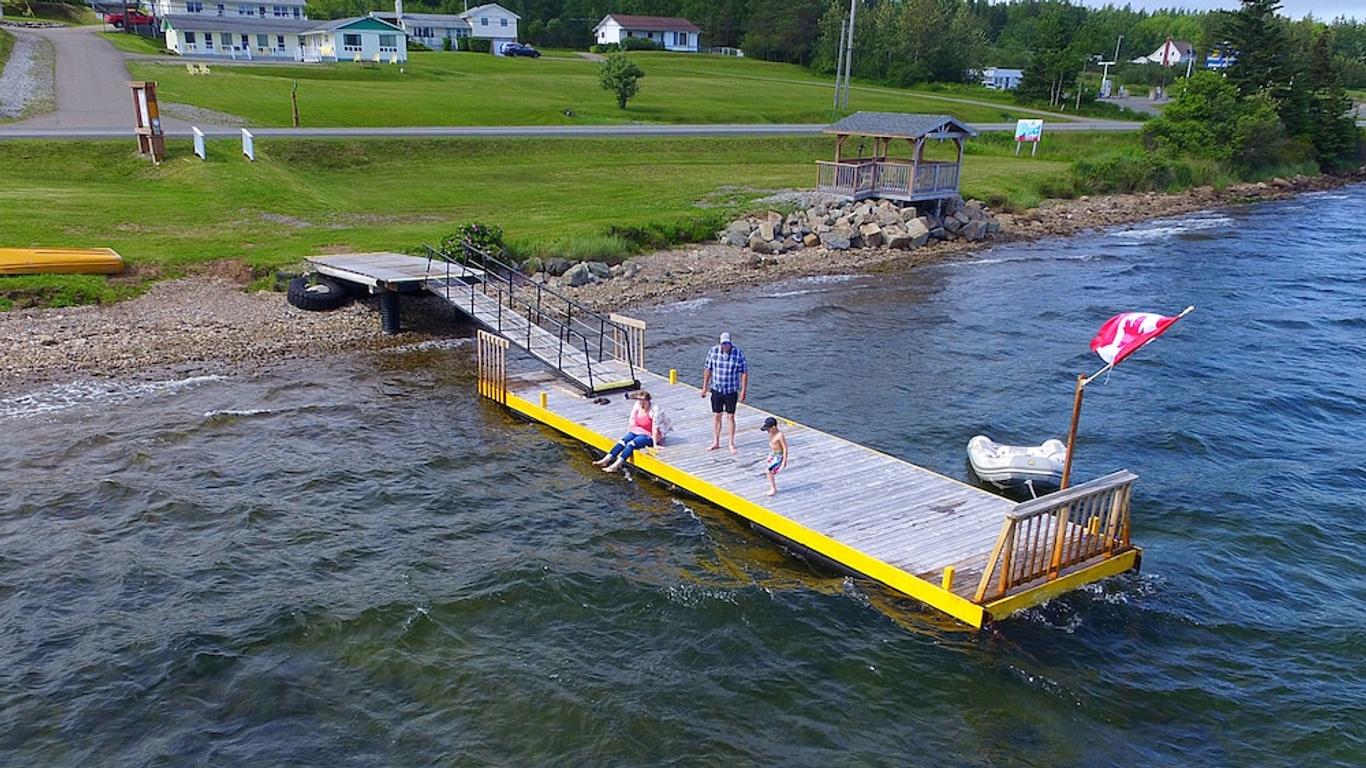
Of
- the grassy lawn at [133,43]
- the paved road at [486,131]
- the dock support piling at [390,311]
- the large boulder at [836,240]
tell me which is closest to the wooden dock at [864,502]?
the dock support piling at [390,311]

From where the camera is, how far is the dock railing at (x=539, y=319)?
2345cm

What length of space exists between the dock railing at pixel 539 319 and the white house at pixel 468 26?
94.8 metres

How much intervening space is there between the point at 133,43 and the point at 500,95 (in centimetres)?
4276

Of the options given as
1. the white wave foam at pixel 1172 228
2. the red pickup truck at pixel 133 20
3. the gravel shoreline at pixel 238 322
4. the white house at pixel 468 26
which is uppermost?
the white house at pixel 468 26

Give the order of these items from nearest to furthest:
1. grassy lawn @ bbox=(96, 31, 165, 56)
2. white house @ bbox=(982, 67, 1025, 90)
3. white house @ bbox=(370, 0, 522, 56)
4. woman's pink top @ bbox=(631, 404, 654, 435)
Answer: woman's pink top @ bbox=(631, 404, 654, 435) → grassy lawn @ bbox=(96, 31, 165, 56) → white house @ bbox=(370, 0, 522, 56) → white house @ bbox=(982, 67, 1025, 90)

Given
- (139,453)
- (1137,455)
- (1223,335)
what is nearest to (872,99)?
→ (1223,335)

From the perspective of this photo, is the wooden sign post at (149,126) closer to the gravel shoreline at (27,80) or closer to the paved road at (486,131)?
the paved road at (486,131)

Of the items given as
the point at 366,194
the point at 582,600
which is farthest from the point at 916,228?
the point at 582,600

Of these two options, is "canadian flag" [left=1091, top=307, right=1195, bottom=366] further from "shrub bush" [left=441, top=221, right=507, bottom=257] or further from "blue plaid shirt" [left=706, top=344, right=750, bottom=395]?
"shrub bush" [left=441, top=221, right=507, bottom=257]

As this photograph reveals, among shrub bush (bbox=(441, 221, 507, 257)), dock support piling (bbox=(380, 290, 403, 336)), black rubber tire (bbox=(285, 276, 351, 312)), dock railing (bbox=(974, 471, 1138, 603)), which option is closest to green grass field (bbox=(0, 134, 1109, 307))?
shrub bush (bbox=(441, 221, 507, 257))

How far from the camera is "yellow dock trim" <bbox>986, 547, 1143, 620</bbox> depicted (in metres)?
13.6

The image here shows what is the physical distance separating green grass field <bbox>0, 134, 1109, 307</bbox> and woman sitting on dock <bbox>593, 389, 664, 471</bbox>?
51.4 ft

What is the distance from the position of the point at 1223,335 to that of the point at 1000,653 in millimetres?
21509

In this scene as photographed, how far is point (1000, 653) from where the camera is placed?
13391 mm
